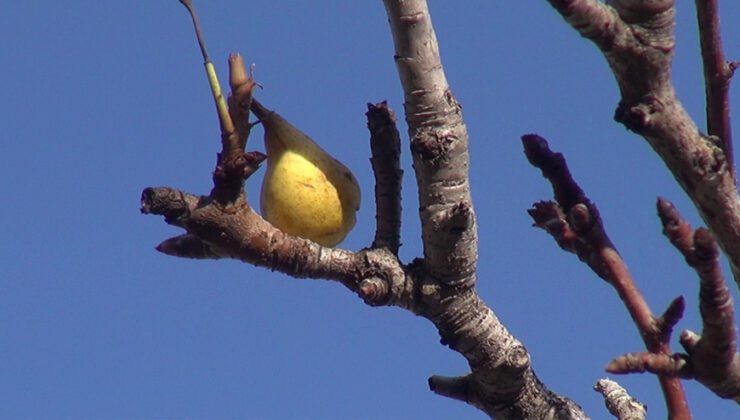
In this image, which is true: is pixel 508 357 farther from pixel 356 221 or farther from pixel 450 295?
pixel 356 221

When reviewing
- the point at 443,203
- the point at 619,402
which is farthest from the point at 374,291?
the point at 619,402

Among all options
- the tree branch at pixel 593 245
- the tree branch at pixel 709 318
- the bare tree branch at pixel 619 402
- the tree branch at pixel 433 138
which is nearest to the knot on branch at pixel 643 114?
the tree branch at pixel 593 245

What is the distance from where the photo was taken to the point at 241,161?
113 inches

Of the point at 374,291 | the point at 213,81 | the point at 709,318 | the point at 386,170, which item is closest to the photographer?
the point at 709,318

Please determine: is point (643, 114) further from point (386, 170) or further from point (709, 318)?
point (386, 170)

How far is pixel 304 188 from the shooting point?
122 inches

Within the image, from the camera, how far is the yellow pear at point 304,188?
312cm

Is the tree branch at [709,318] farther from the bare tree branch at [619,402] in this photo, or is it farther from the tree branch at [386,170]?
the tree branch at [386,170]

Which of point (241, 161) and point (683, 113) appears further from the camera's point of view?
point (241, 161)

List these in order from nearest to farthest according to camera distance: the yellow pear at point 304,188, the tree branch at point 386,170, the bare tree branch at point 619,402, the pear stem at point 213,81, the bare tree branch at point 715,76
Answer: the bare tree branch at point 715,76 → the pear stem at point 213,81 → the yellow pear at point 304,188 → the tree branch at point 386,170 → the bare tree branch at point 619,402

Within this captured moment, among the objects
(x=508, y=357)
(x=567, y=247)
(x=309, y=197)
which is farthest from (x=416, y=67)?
(x=508, y=357)

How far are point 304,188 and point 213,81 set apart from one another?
0.43m

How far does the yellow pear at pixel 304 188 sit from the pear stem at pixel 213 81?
1.13 feet

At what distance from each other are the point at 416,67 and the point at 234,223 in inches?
25.4
